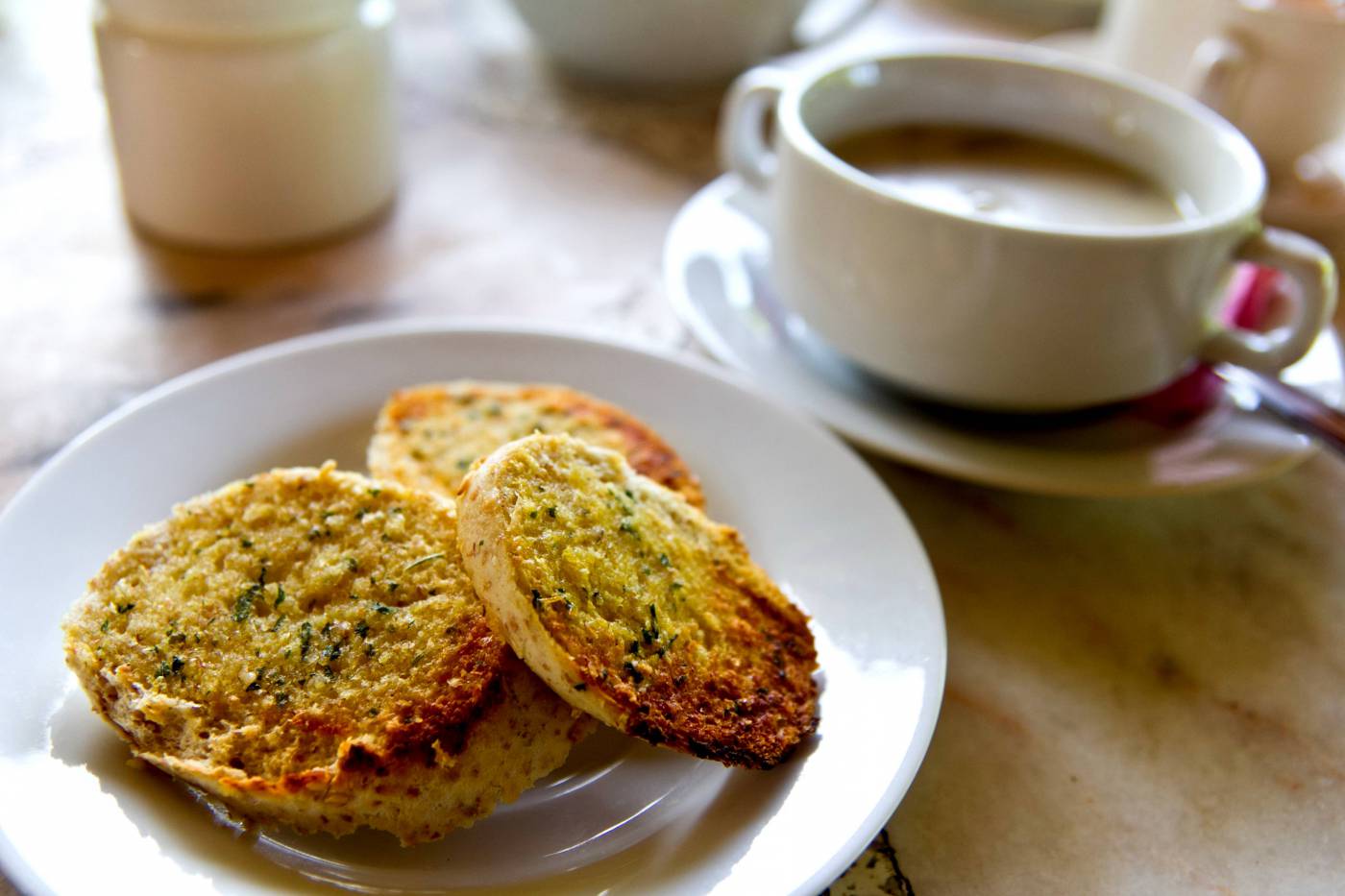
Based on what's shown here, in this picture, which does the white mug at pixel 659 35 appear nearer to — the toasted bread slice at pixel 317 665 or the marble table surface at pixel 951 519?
the marble table surface at pixel 951 519

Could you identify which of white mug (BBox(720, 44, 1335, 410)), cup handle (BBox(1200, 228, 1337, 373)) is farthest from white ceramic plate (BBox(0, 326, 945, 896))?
cup handle (BBox(1200, 228, 1337, 373))

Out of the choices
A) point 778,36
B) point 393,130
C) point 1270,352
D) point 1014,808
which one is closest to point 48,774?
point 1014,808

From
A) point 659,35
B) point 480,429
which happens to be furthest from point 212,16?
point 659,35

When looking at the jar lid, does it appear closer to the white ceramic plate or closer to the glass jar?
the glass jar

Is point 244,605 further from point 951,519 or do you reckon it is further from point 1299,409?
point 1299,409

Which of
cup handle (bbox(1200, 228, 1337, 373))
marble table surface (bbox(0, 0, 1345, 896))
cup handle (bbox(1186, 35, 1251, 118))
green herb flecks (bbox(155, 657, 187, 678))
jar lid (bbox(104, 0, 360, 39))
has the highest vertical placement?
jar lid (bbox(104, 0, 360, 39))

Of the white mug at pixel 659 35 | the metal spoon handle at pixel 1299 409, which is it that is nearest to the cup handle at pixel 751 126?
the white mug at pixel 659 35

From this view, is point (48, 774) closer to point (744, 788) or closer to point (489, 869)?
point (489, 869)
